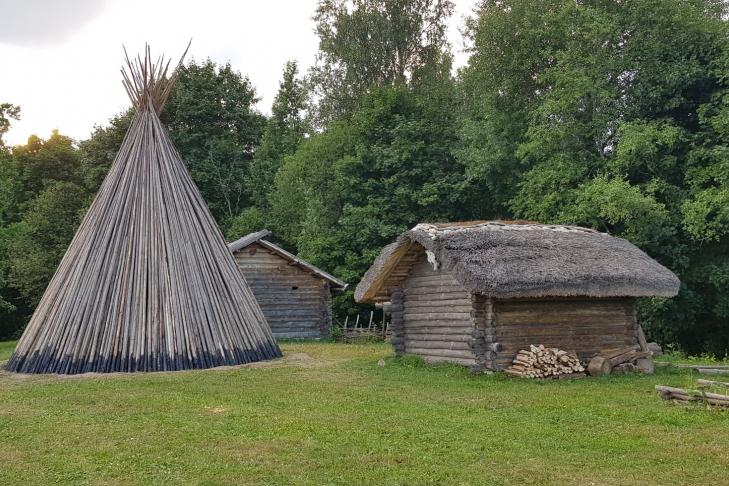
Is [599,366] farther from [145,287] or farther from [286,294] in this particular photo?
[286,294]

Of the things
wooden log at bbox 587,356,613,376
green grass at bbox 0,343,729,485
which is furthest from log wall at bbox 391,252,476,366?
wooden log at bbox 587,356,613,376

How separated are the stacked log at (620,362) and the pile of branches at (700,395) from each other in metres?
3.98

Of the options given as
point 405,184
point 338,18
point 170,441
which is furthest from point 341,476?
point 338,18

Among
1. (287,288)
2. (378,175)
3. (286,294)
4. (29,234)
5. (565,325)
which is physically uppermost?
(378,175)

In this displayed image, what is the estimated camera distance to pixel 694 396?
11.6 m

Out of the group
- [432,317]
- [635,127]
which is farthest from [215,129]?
[432,317]

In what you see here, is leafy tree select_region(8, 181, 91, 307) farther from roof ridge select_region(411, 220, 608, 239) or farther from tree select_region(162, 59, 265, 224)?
roof ridge select_region(411, 220, 608, 239)

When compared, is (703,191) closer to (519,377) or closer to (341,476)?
(519,377)

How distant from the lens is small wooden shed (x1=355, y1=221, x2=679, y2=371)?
52.4 ft

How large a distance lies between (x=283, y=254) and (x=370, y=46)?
11.9m

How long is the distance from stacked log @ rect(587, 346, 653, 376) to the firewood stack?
0.32 metres

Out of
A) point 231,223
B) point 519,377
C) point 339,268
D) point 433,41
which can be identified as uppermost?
point 433,41

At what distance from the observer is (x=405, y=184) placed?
34.0m

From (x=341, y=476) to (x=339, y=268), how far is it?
2754 cm
